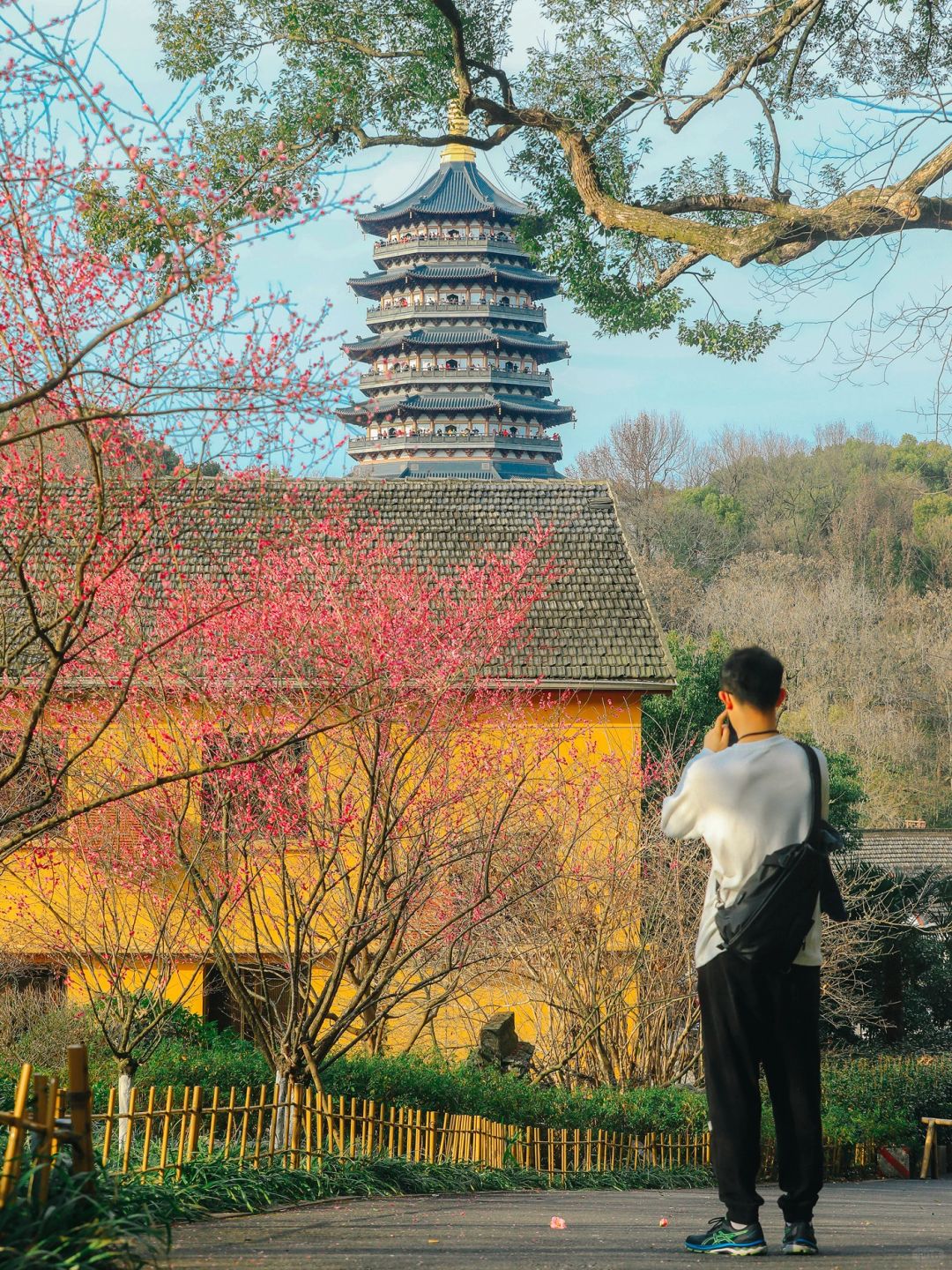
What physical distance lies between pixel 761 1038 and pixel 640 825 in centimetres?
1020

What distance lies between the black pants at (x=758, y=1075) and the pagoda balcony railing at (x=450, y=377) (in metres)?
32.1

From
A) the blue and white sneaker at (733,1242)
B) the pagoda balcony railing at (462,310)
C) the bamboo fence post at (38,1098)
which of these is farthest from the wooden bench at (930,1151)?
the pagoda balcony railing at (462,310)

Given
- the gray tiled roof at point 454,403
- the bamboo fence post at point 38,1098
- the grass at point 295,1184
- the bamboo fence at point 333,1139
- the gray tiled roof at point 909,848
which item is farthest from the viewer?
the gray tiled roof at point 454,403

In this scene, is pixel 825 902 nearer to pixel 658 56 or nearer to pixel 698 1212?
pixel 698 1212

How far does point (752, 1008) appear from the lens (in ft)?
13.2

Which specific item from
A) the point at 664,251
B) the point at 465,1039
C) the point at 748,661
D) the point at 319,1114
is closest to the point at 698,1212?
the point at 319,1114

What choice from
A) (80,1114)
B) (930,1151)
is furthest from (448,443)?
(80,1114)

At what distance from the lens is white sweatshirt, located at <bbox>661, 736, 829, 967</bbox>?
13.1 ft

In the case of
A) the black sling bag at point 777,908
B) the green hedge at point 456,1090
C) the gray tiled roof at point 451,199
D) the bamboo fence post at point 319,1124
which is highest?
the gray tiled roof at point 451,199

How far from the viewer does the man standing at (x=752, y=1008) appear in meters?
3.99

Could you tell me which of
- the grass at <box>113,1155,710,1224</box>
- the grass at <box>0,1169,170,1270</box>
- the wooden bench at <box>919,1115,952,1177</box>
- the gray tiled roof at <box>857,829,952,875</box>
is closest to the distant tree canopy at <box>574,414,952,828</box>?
the gray tiled roof at <box>857,829,952,875</box>

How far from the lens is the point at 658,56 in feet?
31.1

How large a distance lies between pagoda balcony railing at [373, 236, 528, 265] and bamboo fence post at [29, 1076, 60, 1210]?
33.8 m

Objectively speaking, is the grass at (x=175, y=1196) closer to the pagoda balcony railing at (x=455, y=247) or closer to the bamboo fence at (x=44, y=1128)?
the bamboo fence at (x=44, y=1128)
